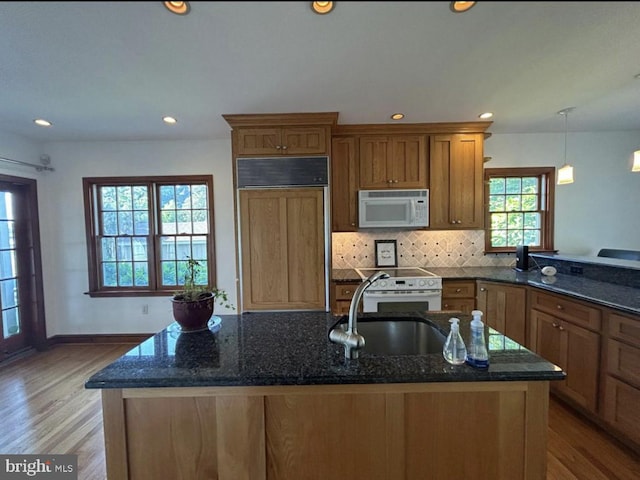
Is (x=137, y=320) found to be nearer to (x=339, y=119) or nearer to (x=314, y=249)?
(x=314, y=249)

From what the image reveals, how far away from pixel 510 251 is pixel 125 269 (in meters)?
4.84

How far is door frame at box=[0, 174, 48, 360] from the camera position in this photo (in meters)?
3.39

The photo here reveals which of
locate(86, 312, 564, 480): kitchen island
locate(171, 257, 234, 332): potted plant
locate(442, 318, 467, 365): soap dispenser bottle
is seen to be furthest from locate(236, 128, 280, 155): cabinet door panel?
locate(442, 318, 467, 365): soap dispenser bottle

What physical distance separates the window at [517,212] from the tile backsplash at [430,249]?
0.14 m

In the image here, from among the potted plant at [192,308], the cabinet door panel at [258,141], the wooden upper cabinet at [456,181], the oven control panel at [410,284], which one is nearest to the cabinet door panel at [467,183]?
the wooden upper cabinet at [456,181]

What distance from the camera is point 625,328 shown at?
1.76m

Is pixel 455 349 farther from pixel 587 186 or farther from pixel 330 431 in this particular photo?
pixel 587 186

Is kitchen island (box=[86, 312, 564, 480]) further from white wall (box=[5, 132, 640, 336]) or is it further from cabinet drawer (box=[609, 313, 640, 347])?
white wall (box=[5, 132, 640, 336])

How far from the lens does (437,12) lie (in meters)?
0.58

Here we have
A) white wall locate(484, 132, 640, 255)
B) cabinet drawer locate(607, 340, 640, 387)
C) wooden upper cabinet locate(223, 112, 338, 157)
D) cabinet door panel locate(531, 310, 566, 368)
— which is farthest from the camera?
white wall locate(484, 132, 640, 255)

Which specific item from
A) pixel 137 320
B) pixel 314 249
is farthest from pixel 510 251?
pixel 137 320

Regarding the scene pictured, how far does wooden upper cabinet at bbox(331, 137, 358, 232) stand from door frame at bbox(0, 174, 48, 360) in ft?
11.7

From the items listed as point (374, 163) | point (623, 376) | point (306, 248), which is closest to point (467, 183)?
point (374, 163)

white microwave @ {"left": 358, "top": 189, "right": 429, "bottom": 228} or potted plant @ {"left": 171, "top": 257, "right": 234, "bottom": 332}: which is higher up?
white microwave @ {"left": 358, "top": 189, "right": 429, "bottom": 228}
